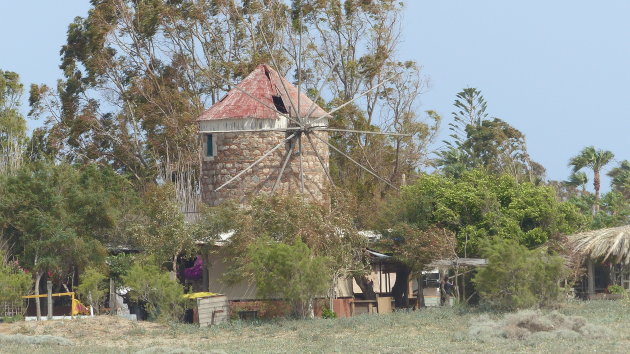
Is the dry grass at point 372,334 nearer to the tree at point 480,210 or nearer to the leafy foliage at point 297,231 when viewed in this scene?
the leafy foliage at point 297,231

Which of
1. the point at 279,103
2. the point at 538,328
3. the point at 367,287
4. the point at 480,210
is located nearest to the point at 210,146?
the point at 279,103

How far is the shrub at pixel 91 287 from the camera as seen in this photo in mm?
35844

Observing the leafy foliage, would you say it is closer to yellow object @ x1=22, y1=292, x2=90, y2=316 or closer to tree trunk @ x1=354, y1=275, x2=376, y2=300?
tree trunk @ x1=354, y1=275, x2=376, y2=300

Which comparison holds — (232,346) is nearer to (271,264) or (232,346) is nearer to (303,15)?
(271,264)

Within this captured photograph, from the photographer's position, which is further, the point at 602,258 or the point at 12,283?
the point at 602,258

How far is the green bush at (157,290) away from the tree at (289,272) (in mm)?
2473

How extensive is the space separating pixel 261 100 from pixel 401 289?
982 cm

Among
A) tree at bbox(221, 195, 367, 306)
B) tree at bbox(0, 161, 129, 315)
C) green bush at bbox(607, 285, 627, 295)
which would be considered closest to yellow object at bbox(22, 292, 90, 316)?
tree at bbox(0, 161, 129, 315)

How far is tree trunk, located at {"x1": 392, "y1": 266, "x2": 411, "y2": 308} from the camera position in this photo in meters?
42.2

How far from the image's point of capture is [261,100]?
154ft

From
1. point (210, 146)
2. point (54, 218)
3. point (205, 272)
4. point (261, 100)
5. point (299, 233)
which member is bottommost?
point (205, 272)

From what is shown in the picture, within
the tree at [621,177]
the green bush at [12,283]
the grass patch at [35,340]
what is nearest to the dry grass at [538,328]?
the grass patch at [35,340]

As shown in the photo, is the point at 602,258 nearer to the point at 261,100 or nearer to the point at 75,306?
the point at 261,100

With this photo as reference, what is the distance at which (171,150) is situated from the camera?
194ft
